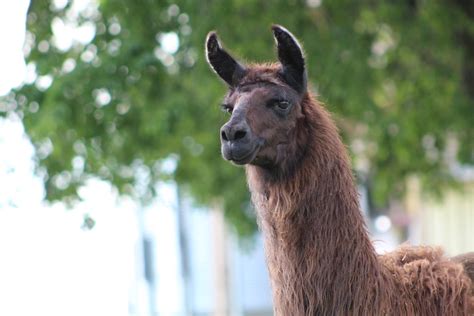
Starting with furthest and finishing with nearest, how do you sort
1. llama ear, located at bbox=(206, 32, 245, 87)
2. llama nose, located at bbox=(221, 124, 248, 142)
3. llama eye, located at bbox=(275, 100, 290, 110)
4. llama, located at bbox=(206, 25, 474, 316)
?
llama ear, located at bbox=(206, 32, 245, 87), llama eye, located at bbox=(275, 100, 290, 110), llama, located at bbox=(206, 25, 474, 316), llama nose, located at bbox=(221, 124, 248, 142)

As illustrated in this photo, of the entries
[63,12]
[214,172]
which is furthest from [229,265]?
[63,12]

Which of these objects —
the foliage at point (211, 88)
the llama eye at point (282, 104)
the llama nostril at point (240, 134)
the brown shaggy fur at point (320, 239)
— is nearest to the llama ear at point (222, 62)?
the llama eye at point (282, 104)

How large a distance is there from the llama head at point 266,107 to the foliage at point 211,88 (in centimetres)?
692

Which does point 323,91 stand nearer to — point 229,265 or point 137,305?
point 229,265

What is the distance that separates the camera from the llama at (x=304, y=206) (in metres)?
6.61

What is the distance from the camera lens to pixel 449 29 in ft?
54.6

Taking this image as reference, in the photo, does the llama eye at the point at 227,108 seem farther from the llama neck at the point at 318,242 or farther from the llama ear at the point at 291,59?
the llama neck at the point at 318,242

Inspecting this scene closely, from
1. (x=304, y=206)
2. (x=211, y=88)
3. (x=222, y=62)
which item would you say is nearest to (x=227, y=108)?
(x=222, y=62)

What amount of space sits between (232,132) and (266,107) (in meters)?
0.33

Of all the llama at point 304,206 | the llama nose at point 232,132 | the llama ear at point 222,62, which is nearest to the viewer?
the llama nose at point 232,132

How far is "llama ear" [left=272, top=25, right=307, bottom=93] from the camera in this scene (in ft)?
22.4

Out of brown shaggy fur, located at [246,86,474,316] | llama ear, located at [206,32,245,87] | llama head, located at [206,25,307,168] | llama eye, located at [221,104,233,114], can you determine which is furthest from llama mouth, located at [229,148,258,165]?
llama ear, located at [206,32,245,87]

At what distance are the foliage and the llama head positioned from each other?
22.7 feet

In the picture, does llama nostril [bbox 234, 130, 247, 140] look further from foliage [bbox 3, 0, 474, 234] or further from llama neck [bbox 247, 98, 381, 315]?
foliage [bbox 3, 0, 474, 234]
